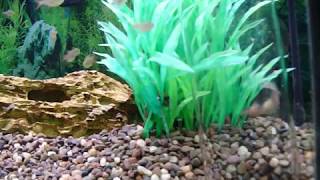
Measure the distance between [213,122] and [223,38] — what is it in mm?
307

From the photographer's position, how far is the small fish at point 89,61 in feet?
10.0

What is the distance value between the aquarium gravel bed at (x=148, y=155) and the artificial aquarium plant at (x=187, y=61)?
0.31 ft

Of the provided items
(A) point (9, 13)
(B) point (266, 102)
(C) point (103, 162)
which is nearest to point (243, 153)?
(B) point (266, 102)

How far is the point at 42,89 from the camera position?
2.60m

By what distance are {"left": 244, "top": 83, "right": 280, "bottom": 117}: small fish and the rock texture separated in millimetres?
1071

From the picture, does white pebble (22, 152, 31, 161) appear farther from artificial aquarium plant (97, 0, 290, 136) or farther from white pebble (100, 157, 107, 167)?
artificial aquarium plant (97, 0, 290, 136)

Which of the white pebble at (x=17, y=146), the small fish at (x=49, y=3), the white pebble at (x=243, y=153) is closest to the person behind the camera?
the white pebble at (x=243, y=153)

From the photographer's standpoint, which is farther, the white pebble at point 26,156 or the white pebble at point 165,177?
the white pebble at point 26,156

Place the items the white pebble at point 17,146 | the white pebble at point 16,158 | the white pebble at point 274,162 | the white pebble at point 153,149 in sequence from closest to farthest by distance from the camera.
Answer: the white pebble at point 274,162, the white pebble at point 153,149, the white pebble at point 16,158, the white pebble at point 17,146

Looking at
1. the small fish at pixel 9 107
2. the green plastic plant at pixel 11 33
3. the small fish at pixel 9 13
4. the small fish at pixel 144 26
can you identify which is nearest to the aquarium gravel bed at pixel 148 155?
the small fish at pixel 9 107

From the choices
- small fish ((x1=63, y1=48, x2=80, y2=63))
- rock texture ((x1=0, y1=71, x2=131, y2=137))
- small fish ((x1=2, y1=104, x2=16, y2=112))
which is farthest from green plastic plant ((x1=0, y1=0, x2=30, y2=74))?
small fish ((x1=2, y1=104, x2=16, y2=112))

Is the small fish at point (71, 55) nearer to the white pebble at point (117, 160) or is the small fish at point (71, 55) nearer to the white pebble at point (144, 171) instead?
the white pebble at point (117, 160)

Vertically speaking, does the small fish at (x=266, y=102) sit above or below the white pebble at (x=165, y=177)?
above

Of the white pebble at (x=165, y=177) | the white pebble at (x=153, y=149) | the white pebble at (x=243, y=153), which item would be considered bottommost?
the white pebble at (x=165, y=177)
